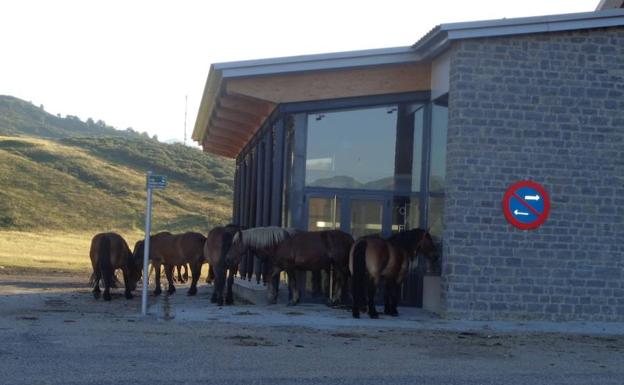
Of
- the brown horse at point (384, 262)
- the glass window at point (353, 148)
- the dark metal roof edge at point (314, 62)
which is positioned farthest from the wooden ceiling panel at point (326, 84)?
the brown horse at point (384, 262)

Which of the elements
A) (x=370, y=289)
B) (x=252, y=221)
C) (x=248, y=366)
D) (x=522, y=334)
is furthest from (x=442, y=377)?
(x=252, y=221)

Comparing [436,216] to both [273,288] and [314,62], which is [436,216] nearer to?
[273,288]

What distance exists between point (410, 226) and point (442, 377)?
28.7ft

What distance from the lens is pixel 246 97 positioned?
62.8ft

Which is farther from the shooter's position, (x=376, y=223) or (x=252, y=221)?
(x=252, y=221)

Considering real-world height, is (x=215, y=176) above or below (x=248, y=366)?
above

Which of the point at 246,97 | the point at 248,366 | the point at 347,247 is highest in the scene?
the point at 246,97

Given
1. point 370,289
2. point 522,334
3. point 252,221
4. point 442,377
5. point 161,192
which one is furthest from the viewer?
point 161,192

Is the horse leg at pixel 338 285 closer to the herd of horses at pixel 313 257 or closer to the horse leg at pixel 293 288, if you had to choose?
the herd of horses at pixel 313 257

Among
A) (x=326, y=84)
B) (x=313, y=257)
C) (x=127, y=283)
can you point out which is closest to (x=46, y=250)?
(x=127, y=283)

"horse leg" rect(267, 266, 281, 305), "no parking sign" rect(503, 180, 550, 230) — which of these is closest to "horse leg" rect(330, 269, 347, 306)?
"horse leg" rect(267, 266, 281, 305)

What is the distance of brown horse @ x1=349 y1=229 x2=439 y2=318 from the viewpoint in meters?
16.9

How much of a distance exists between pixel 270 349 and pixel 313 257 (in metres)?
5.31

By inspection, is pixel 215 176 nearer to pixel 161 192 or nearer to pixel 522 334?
pixel 161 192
